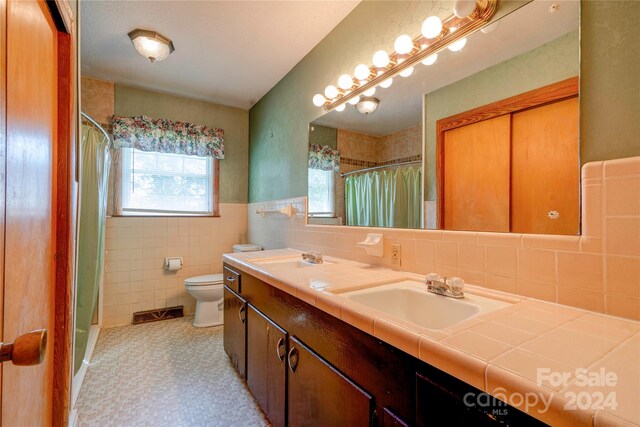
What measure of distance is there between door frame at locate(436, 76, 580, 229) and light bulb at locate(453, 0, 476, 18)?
A: 1.24 ft

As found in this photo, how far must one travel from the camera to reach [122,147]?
2.74m

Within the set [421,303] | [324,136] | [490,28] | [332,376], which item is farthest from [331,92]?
[332,376]

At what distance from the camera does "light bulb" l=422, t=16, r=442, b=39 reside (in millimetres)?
1205

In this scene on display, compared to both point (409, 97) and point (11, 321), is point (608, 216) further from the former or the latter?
point (11, 321)

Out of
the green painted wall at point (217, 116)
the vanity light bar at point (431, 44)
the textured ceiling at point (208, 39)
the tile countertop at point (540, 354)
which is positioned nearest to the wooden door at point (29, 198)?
the tile countertop at point (540, 354)

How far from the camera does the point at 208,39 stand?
212cm

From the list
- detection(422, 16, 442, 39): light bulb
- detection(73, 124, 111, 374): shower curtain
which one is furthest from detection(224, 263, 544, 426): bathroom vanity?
detection(422, 16, 442, 39): light bulb

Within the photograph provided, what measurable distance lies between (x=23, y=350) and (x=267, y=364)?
A: 3.58ft

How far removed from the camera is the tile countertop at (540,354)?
43 centimetres

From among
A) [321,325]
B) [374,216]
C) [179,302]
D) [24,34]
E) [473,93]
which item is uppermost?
[473,93]

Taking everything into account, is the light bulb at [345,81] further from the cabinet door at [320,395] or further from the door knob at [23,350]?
the door knob at [23,350]

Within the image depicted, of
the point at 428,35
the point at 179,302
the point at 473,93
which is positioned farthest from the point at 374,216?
the point at 179,302

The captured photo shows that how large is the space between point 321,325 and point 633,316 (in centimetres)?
85

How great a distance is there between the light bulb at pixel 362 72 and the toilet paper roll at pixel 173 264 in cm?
249
